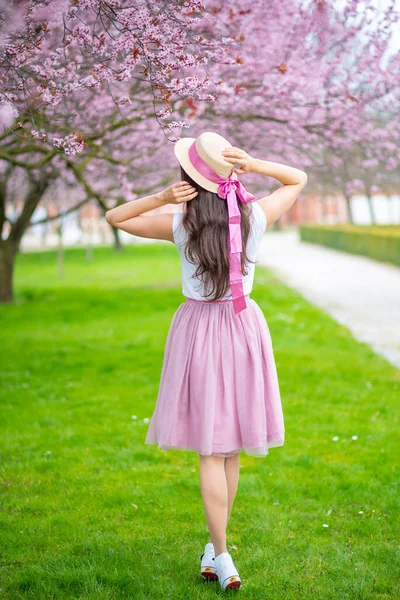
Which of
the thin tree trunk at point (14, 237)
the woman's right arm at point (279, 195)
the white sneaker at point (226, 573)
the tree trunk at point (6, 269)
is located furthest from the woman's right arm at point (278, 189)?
the tree trunk at point (6, 269)

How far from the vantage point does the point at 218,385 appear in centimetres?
331

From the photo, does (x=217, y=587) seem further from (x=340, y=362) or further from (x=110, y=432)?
(x=340, y=362)

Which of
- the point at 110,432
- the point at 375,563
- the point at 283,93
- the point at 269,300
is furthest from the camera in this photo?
the point at 269,300

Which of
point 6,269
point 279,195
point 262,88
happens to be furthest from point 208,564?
point 6,269

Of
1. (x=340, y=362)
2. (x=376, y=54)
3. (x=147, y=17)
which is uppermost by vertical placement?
(x=376, y=54)

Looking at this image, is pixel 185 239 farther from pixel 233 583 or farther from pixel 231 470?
pixel 233 583

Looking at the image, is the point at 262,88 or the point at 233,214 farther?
the point at 262,88

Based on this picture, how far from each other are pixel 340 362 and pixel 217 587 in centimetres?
535

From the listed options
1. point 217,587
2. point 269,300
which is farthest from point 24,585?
point 269,300

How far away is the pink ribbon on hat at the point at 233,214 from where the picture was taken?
3.19 m

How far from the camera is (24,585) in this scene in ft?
11.1

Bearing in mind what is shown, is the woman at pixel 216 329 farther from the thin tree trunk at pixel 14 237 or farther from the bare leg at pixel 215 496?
the thin tree trunk at pixel 14 237

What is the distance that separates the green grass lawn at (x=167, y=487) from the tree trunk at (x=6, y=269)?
5.15m

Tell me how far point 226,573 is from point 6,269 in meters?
12.4
